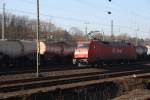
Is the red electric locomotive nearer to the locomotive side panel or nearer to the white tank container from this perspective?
the locomotive side panel

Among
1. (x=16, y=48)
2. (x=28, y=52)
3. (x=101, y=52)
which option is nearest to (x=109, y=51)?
(x=101, y=52)

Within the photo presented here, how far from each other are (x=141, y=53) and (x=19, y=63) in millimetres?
26722

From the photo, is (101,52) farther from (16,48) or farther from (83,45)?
(16,48)

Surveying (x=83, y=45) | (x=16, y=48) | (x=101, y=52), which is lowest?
(x=101, y=52)

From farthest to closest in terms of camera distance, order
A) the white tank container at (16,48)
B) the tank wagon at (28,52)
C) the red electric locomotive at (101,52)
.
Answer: the tank wagon at (28,52)
the white tank container at (16,48)
the red electric locomotive at (101,52)

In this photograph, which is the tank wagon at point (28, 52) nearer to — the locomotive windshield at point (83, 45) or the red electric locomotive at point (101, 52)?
the red electric locomotive at point (101, 52)

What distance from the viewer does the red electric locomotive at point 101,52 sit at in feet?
110

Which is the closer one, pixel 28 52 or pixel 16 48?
pixel 16 48

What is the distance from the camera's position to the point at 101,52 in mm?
35469

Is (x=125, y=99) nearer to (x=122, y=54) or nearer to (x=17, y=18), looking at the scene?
(x=122, y=54)

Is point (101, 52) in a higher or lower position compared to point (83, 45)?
lower

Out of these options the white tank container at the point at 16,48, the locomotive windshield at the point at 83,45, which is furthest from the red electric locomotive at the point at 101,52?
the white tank container at the point at 16,48

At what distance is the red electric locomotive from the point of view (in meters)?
33.5

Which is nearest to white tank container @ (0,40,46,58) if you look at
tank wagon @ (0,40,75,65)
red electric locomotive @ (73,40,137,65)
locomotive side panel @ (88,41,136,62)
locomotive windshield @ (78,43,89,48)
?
tank wagon @ (0,40,75,65)
